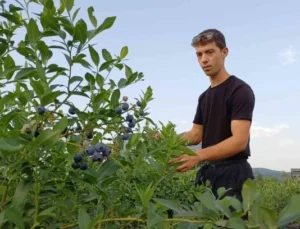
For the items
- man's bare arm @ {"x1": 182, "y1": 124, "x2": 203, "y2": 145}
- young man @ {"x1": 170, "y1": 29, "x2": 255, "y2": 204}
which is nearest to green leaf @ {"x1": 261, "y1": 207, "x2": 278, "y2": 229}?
young man @ {"x1": 170, "y1": 29, "x2": 255, "y2": 204}

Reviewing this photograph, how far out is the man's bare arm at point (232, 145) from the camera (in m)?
2.47

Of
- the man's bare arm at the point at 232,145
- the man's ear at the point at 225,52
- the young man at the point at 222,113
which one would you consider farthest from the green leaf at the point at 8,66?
the man's ear at the point at 225,52

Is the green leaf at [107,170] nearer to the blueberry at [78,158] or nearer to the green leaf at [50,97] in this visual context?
the blueberry at [78,158]

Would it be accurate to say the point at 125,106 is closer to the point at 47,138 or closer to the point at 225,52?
the point at 47,138

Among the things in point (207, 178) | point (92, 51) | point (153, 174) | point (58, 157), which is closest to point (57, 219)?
point (58, 157)

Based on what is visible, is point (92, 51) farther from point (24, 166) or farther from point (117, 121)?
point (24, 166)

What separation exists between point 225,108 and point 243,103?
5.9 inches

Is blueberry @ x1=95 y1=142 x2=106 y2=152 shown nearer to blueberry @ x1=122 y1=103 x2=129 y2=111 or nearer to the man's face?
blueberry @ x1=122 y1=103 x2=129 y2=111

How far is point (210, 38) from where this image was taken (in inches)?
116

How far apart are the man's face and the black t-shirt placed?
10 cm

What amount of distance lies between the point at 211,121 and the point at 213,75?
27 centimetres

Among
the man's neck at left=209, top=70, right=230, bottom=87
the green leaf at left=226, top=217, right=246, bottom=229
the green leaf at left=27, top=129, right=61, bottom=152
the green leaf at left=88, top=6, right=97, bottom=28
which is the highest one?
the man's neck at left=209, top=70, right=230, bottom=87

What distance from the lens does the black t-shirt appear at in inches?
110

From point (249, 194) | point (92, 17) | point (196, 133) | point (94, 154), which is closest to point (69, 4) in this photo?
point (92, 17)
